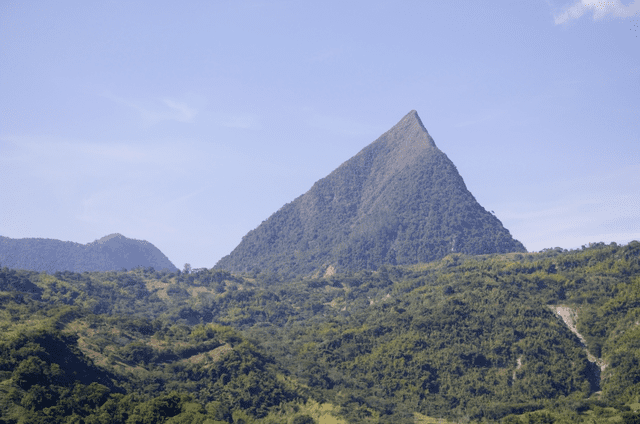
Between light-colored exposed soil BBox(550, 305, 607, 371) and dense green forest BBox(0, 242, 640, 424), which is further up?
light-colored exposed soil BBox(550, 305, 607, 371)

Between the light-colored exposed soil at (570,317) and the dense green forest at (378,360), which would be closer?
the dense green forest at (378,360)

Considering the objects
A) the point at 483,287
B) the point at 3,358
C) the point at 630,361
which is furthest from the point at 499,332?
the point at 3,358

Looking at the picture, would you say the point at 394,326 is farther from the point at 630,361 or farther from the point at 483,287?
the point at 630,361

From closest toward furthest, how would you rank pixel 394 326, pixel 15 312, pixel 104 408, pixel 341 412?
pixel 104 408 → pixel 341 412 → pixel 15 312 → pixel 394 326

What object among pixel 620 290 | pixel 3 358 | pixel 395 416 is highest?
pixel 620 290

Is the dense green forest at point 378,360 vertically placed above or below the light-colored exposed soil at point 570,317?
below

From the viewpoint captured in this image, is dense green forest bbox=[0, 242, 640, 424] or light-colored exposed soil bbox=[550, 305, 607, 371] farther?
light-colored exposed soil bbox=[550, 305, 607, 371]

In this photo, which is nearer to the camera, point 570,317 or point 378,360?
point 378,360

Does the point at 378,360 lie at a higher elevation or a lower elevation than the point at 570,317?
lower
